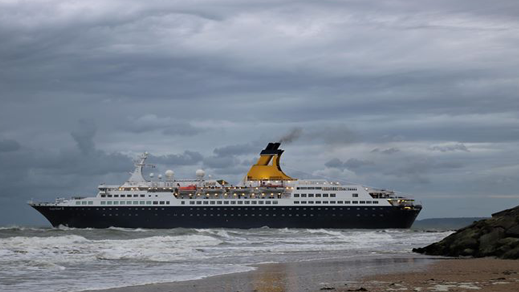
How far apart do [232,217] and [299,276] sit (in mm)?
44592

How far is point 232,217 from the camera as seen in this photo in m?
62.2

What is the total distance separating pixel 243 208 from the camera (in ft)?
204

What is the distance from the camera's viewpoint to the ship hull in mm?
60531

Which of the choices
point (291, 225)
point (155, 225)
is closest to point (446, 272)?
point (291, 225)

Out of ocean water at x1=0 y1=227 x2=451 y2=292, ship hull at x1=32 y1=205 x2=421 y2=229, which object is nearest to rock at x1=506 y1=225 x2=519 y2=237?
ocean water at x1=0 y1=227 x2=451 y2=292

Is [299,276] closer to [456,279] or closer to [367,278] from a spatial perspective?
[367,278]

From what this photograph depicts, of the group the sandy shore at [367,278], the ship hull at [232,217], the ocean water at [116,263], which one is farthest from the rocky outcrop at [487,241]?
the ship hull at [232,217]

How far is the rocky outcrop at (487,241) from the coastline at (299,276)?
1850 mm

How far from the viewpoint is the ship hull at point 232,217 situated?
199ft

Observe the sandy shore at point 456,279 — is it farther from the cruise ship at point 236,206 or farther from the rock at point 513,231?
Answer: the cruise ship at point 236,206

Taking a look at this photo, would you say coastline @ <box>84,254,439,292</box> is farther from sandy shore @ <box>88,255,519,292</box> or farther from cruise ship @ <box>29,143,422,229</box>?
cruise ship @ <box>29,143,422,229</box>

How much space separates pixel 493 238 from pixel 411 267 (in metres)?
5.48

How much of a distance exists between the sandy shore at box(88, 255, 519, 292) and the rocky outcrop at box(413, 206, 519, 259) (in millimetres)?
1217

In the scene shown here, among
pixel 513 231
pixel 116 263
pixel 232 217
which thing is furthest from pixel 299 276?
pixel 232 217
